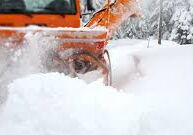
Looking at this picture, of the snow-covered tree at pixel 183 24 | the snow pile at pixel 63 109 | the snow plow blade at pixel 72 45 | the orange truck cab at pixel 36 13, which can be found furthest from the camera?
the snow-covered tree at pixel 183 24

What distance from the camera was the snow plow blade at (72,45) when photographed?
7.02 meters

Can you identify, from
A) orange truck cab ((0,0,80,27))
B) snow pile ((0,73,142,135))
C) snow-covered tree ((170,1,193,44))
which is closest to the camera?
snow pile ((0,73,142,135))

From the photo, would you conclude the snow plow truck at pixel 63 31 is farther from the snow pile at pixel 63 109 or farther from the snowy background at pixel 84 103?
the snow pile at pixel 63 109

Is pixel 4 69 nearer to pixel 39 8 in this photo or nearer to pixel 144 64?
pixel 39 8

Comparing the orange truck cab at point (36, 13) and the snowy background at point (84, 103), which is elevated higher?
the orange truck cab at point (36, 13)

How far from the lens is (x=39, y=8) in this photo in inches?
311

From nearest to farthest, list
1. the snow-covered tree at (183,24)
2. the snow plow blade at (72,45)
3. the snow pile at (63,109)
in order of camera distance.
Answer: the snow pile at (63,109) → the snow plow blade at (72,45) → the snow-covered tree at (183,24)

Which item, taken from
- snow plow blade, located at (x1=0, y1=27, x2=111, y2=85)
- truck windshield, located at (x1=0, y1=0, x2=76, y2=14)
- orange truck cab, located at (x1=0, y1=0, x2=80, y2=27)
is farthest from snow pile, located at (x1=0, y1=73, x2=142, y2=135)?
truck windshield, located at (x1=0, y1=0, x2=76, y2=14)

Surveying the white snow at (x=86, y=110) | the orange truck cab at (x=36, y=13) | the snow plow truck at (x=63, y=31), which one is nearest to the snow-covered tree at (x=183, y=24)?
the snow plow truck at (x=63, y=31)

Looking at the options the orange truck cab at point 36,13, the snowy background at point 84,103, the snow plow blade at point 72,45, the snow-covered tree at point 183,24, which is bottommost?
the snow-covered tree at point 183,24

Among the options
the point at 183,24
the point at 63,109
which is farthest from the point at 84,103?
the point at 183,24

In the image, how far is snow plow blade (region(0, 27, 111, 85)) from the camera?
23.0ft

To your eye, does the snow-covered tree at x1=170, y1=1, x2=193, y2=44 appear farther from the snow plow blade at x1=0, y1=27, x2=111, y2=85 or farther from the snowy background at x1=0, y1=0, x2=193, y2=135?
the snow plow blade at x1=0, y1=27, x2=111, y2=85

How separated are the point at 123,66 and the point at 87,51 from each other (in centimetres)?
285
